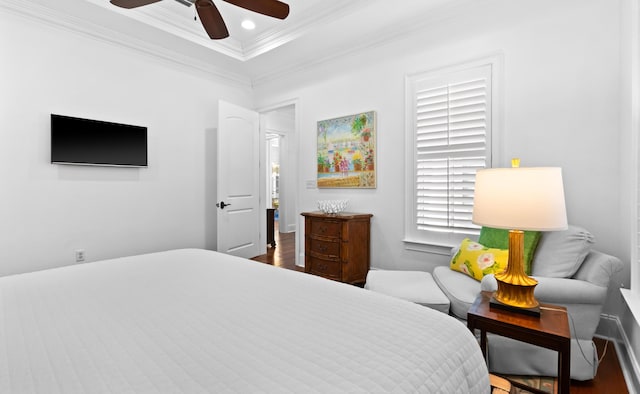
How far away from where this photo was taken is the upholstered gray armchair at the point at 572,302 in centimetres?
165

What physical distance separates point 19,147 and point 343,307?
11.1 feet

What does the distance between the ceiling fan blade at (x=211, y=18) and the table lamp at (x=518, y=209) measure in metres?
2.07

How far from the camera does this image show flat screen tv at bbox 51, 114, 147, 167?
2.94 metres

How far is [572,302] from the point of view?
5.44 ft

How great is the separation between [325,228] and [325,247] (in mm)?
202

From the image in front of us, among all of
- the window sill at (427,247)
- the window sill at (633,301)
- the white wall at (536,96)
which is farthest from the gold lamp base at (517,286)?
the window sill at (427,247)

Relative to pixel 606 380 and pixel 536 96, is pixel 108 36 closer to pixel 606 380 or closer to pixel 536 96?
pixel 536 96

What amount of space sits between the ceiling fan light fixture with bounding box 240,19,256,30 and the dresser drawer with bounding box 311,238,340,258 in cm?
247

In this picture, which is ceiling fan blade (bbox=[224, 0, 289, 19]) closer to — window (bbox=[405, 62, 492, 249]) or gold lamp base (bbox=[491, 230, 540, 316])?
window (bbox=[405, 62, 492, 249])

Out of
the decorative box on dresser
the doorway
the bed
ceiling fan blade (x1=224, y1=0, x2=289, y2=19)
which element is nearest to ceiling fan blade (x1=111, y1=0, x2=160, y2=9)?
ceiling fan blade (x1=224, y1=0, x2=289, y2=19)

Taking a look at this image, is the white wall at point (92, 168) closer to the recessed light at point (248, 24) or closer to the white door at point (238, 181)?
the white door at point (238, 181)

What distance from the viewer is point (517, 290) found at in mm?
1483

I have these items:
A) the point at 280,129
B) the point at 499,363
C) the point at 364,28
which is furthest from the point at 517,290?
the point at 280,129

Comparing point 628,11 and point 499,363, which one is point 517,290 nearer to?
point 499,363
